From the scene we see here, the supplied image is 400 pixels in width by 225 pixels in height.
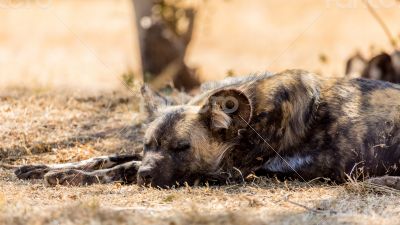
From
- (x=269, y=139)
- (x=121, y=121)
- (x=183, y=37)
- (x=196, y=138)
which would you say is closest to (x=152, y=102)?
(x=196, y=138)

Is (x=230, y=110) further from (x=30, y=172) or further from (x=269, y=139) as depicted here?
(x=30, y=172)

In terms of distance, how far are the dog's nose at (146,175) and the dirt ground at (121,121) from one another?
0.15m

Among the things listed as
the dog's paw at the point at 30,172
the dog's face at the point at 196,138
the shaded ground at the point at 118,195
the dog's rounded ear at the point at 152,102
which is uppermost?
the dog's rounded ear at the point at 152,102

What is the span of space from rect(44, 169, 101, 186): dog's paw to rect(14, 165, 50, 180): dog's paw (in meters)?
0.29

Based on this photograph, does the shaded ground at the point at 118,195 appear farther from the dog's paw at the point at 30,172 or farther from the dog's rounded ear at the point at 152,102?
the dog's rounded ear at the point at 152,102

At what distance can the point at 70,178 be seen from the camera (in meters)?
5.30

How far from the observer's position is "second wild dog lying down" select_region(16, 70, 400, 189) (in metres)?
5.23

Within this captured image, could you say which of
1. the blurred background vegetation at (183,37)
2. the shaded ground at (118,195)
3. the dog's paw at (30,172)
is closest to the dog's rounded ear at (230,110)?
the shaded ground at (118,195)

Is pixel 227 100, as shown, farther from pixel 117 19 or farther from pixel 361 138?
pixel 117 19

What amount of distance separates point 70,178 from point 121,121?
6.07ft

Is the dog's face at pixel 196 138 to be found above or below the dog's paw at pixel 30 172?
above

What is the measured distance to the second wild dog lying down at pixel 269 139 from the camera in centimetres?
523

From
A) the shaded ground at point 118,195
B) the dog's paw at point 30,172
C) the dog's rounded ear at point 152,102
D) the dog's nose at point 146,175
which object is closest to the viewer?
the shaded ground at point 118,195

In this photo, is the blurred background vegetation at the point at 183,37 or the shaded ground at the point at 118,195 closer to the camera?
the shaded ground at the point at 118,195
